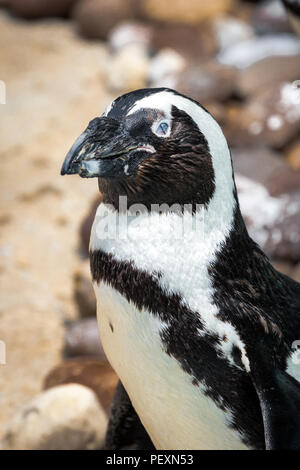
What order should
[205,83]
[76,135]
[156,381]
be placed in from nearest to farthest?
[156,381] < [205,83] < [76,135]

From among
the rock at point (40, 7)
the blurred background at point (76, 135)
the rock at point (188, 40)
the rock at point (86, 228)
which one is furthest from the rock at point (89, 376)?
the rock at point (40, 7)

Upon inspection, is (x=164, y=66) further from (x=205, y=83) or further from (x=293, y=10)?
(x=293, y=10)

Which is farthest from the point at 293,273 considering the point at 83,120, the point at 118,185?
the point at 83,120

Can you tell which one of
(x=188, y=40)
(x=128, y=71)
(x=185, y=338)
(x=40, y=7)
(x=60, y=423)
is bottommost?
(x=60, y=423)

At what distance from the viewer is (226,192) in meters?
1.55

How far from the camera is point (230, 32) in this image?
5184mm

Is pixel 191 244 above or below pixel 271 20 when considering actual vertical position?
below

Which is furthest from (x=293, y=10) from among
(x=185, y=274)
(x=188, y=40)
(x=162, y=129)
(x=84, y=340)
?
(x=188, y=40)

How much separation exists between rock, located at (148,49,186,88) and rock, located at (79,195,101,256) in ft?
4.45

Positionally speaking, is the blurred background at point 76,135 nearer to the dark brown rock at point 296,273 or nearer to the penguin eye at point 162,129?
the dark brown rock at point 296,273

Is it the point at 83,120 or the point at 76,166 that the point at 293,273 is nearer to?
the point at 76,166

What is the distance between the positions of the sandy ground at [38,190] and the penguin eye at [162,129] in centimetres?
138

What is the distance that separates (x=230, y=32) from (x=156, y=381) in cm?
397
